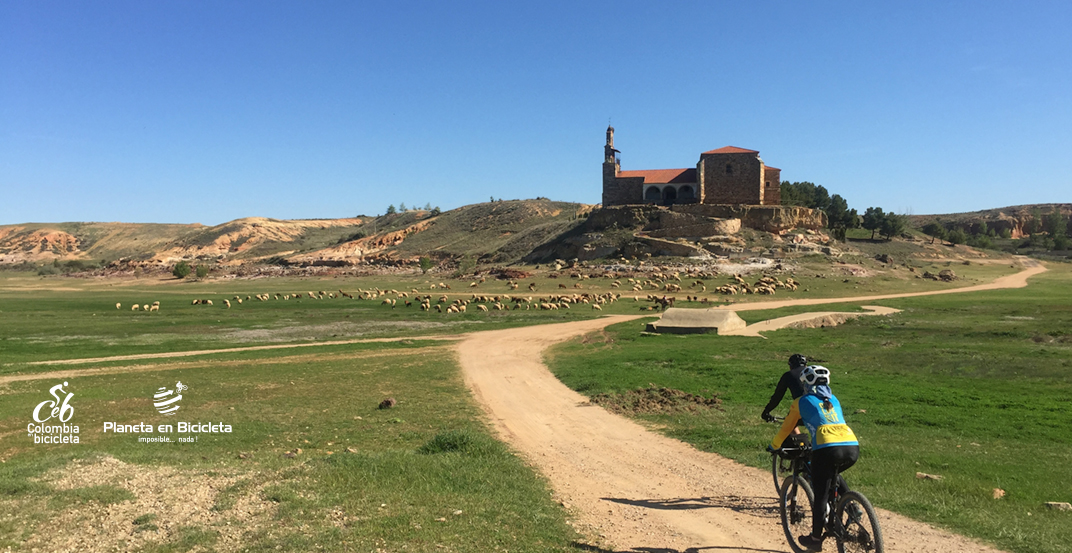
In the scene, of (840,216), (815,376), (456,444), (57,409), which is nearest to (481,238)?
(840,216)

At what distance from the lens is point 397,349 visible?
29203 millimetres

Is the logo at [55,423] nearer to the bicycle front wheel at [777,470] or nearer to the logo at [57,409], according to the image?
the logo at [57,409]

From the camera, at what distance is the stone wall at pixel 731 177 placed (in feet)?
284

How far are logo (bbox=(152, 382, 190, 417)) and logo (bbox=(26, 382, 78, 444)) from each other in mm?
1854

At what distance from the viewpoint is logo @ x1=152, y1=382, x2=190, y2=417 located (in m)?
16.5

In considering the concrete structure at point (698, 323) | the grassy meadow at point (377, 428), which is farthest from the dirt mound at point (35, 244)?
the concrete structure at point (698, 323)

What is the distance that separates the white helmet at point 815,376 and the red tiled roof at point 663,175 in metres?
86.7

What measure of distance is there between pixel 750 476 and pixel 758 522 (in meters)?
2.22

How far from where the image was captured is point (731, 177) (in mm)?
87188

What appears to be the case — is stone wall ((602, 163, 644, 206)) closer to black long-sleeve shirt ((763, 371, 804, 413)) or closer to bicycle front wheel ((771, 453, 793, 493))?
bicycle front wheel ((771, 453, 793, 493))

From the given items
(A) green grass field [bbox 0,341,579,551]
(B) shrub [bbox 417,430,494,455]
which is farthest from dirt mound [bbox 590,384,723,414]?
(B) shrub [bbox 417,430,494,455]

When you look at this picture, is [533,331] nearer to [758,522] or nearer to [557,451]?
[557,451]

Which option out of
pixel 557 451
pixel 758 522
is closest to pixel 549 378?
pixel 557 451

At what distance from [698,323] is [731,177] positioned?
199 ft
